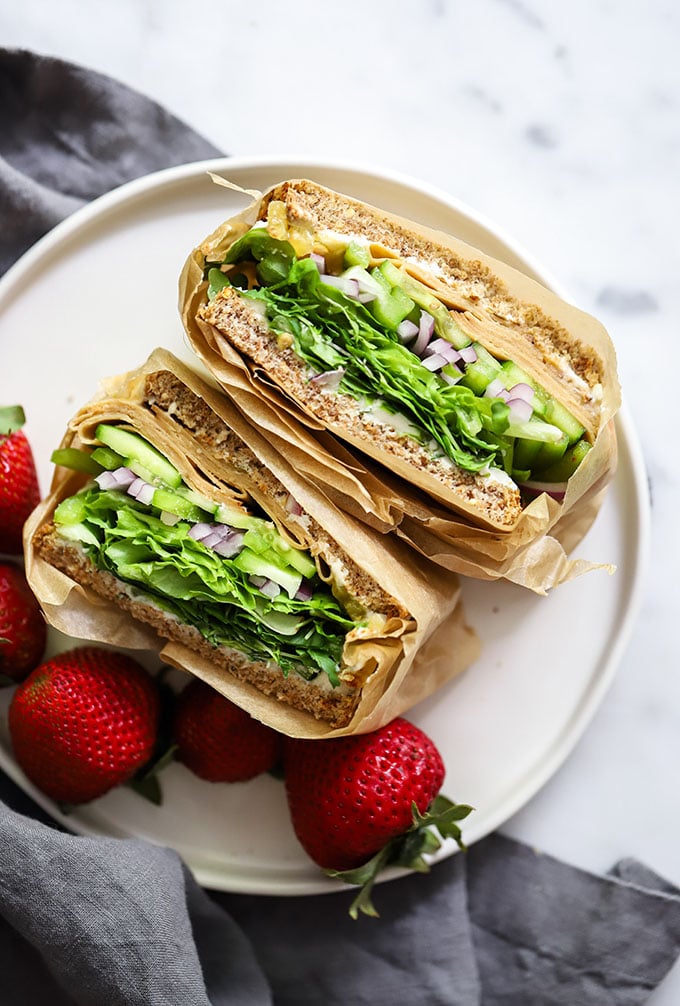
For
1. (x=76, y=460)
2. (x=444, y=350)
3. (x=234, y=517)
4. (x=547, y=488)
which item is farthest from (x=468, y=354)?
(x=76, y=460)

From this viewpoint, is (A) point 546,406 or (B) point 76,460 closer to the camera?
(A) point 546,406

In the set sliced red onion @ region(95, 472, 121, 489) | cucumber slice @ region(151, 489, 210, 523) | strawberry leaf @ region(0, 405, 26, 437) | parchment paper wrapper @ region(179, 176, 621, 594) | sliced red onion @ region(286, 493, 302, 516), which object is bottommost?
strawberry leaf @ region(0, 405, 26, 437)

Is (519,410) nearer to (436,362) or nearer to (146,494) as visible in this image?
(436,362)

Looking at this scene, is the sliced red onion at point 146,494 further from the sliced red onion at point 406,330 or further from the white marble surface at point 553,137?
the white marble surface at point 553,137

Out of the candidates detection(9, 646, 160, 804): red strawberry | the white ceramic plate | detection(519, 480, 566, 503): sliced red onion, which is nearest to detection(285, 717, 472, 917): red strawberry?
the white ceramic plate

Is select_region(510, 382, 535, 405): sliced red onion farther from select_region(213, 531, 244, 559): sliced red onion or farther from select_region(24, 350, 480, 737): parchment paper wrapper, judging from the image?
select_region(213, 531, 244, 559): sliced red onion

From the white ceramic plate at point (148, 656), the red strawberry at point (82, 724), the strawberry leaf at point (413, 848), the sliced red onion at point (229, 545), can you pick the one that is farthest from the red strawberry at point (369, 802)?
the sliced red onion at point (229, 545)


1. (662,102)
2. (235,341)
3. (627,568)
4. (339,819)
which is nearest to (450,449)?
(235,341)
